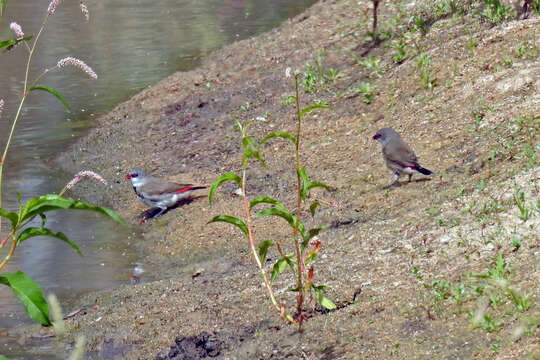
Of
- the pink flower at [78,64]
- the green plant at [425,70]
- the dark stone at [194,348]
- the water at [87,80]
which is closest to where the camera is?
the pink flower at [78,64]

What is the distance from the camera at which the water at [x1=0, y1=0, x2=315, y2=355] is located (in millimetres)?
7578

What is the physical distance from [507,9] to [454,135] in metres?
2.65

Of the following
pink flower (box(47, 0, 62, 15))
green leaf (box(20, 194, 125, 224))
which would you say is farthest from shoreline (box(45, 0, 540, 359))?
pink flower (box(47, 0, 62, 15))

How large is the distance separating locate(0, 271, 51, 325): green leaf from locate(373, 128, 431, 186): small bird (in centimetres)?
454

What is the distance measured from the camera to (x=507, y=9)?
31.6 feet

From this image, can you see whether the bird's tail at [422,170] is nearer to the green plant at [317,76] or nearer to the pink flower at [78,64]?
the green plant at [317,76]

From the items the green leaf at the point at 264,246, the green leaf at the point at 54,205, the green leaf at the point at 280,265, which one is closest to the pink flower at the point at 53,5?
the green leaf at the point at 54,205

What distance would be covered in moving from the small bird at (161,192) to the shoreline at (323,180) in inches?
6.2

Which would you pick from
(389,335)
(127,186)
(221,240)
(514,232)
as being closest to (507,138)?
(514,232)

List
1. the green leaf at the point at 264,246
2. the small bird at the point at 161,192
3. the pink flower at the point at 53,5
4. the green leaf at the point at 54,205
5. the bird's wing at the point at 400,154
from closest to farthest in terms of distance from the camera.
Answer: the green leaf at the point at 54,205 < the pink flower at the point at 53,5 < the green leaf at the point at 264,246 < the bird's wing at the point at 400,154 < the small bird at the point at 161,192

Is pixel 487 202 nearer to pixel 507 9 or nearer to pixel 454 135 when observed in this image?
pixel 454 135

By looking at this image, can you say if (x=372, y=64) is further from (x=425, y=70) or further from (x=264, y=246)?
(x=264, y=246)

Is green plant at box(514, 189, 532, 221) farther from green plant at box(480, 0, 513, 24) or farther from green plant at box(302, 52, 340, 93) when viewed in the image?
green plant at box(302, 52, 340, 93)

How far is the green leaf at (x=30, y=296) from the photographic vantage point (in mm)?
2934
